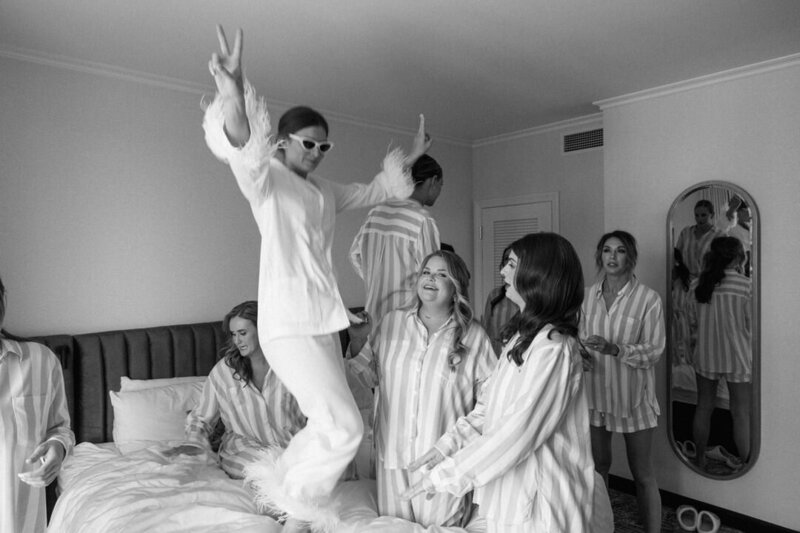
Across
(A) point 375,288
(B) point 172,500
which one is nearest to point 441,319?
(A) point 375,288

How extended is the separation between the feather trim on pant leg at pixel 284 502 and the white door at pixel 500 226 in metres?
3.62

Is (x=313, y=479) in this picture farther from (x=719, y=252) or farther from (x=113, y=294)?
(x=719, y=252)

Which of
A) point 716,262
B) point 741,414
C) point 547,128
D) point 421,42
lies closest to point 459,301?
point 421,42

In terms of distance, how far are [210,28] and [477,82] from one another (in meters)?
1.63

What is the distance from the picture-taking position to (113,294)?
3441 millimetres

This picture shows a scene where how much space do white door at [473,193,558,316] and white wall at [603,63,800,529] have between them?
112 centimetres

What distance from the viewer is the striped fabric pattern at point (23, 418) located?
186 cm

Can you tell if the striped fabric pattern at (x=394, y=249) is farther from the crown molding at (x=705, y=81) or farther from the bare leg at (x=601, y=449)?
the crown molding at (x=705, y=81)

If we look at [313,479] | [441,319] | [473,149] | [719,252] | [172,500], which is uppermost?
[473,149]

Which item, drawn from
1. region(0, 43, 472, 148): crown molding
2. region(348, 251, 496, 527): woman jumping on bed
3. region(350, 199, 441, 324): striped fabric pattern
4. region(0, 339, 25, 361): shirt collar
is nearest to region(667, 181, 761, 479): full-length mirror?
region(350, 199, 441, 324): striped fabric pattern

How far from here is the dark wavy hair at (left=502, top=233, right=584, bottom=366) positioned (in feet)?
5.55

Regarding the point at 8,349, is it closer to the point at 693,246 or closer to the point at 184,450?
the point at 184,450

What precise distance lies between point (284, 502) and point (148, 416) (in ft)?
4.96

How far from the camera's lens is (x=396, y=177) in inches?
93.3
